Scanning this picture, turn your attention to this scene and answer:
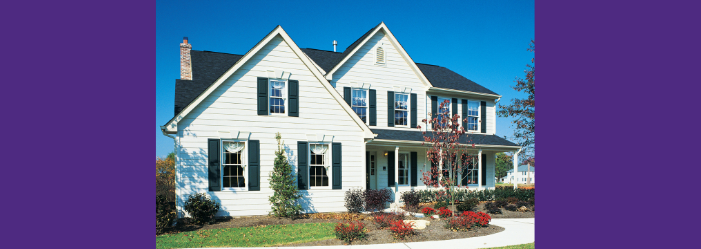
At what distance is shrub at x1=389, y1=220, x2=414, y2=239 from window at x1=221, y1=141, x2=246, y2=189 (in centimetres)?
555

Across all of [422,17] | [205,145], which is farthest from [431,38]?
[205,145]

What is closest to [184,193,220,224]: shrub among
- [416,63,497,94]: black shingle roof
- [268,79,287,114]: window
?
[268,79,287,114]: window

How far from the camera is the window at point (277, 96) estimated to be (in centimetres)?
1233

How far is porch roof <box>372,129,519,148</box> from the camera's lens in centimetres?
1538

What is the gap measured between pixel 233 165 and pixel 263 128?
5.01 ft

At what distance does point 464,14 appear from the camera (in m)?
12.3

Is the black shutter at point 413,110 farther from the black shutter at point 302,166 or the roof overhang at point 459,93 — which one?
the black shutter at point 302,166

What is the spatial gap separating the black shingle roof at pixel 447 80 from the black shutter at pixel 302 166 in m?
8.26

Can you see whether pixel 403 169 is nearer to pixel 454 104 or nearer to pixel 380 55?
pixel 454 104

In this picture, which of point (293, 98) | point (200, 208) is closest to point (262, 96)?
point (293, 98)

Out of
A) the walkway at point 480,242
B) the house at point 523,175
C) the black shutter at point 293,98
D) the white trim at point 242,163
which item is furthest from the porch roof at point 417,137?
the white trim at point 242,163

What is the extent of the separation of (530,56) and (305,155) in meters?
15.3

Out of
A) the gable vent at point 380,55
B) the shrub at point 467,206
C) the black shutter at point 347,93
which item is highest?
the gable vent at point 380,55

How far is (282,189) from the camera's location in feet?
38.3
